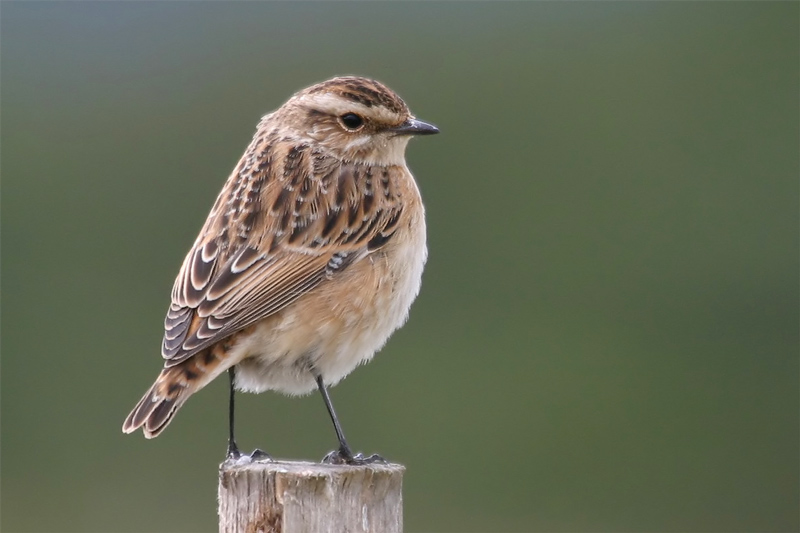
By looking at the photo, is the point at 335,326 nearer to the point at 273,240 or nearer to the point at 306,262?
the point at 306,262

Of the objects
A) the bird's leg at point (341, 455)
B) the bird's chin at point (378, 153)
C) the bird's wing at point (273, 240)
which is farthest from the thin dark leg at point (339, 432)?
the bird's chin at point (378, 153)

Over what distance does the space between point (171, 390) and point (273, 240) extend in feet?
3.72

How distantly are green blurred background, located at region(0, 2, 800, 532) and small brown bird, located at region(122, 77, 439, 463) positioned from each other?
7746mm

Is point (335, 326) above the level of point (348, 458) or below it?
above

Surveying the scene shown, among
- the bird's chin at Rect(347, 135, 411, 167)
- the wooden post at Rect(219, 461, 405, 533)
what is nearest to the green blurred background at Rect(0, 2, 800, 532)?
the bird's chin at Rect(347, 135, 411, 167)

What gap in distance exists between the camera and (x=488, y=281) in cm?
1955

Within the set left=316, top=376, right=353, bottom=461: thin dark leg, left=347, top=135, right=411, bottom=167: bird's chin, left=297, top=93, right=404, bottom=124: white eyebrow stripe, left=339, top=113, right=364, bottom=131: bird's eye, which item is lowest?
left=316, top=376, right=353, bottom=461: thin dark leg

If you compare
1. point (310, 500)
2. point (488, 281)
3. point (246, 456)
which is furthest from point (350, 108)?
point (488, 281)

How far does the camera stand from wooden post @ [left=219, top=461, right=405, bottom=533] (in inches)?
226

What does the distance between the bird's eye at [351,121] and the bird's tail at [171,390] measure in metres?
1.86

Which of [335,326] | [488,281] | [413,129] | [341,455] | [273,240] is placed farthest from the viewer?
[488,281]

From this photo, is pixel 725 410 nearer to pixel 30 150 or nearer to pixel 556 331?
pixel 556 331

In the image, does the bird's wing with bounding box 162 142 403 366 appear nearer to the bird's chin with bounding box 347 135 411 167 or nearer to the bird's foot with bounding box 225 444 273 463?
the bird's chin with bounding box 347 135 411 167

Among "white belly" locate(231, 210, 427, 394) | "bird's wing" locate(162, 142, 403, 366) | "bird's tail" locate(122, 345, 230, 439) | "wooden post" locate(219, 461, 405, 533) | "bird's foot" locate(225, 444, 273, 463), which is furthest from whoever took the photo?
"white belly" locate(231, 210, 427, 394)
